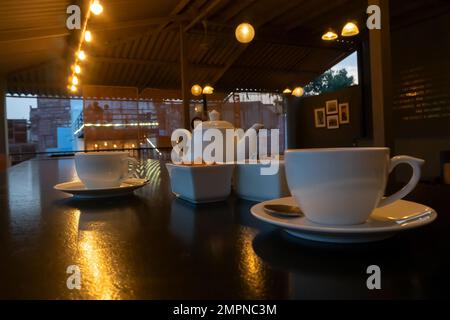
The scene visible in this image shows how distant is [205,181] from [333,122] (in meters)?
9.58

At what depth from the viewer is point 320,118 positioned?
10.1 m

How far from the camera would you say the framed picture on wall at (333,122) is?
946cm

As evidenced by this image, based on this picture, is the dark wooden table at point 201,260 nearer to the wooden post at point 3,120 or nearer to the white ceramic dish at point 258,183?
the white ceramic dish at point 258,183

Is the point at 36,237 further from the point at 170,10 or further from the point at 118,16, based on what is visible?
the point at 170,10

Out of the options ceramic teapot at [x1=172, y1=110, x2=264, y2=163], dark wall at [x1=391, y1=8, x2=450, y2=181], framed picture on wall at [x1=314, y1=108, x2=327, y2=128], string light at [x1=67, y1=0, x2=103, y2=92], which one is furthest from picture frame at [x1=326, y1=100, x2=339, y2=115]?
ceramic teapot at [x1=172, y1=110, x2=264, y2=163]

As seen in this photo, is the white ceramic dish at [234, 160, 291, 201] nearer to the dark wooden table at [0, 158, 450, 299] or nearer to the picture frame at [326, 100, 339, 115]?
the dark wooden table at [0, 158, 450, 299]

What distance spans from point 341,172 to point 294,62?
10333mm

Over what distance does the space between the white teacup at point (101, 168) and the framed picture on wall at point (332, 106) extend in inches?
370

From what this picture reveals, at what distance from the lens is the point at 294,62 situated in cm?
1009

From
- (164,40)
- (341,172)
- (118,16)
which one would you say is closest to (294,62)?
(164,40)

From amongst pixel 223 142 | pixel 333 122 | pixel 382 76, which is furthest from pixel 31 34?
pixel 333 122

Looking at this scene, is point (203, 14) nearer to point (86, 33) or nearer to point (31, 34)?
point (86, 33)

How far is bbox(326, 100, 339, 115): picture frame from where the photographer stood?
944cm

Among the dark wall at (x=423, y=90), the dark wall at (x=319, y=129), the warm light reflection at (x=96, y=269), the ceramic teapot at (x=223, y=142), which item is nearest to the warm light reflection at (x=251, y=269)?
the warm light reflection at (x=96, y=269)
